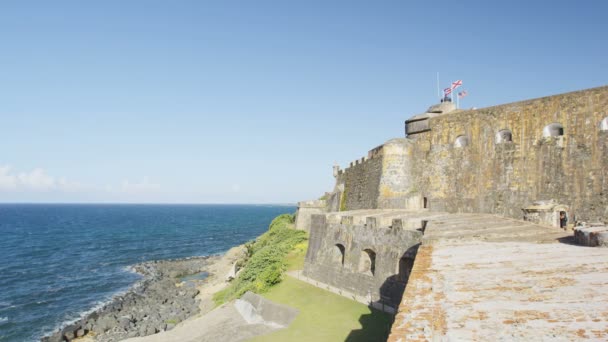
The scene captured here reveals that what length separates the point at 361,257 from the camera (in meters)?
19.1

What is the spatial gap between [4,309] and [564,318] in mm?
36430

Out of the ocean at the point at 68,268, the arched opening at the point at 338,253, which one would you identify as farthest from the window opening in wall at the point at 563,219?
the ocean at the point at 68,268

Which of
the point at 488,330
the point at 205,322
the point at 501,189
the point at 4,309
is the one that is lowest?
the point at 4,309

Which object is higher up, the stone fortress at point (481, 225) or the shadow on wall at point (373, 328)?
the stone fortress at point (481, 225)

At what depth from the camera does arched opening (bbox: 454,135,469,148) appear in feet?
72.4

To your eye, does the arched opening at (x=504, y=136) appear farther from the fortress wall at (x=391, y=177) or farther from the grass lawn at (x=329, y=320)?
the grass lawn at (x=329, y=320)

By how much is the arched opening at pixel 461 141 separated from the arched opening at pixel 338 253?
343 inches

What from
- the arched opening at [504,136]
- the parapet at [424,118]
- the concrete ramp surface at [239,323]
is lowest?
the concrete ramp surface at [239,323]

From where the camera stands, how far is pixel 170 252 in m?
58.4

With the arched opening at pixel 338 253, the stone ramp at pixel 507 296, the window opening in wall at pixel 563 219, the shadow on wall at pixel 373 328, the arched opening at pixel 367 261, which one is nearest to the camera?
the stone ramp at pixel 507 296

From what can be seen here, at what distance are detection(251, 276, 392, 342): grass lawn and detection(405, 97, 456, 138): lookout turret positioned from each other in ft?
37.9

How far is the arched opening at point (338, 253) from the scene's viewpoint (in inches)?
814

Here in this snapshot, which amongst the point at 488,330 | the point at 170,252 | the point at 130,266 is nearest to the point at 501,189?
the point at 488,330

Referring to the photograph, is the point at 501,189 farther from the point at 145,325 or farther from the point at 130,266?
the point at 130,266
